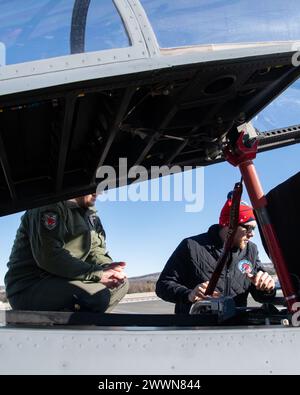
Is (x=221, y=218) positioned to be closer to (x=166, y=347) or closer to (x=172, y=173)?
(x=172, y=173)

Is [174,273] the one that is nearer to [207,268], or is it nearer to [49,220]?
[207,268]

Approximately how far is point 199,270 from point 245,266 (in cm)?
36

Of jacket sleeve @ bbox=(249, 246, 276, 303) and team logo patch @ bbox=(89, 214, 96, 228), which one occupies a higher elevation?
team logo patch @ bbox=(89, 214, 96, 228)

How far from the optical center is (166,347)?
73.7 inches

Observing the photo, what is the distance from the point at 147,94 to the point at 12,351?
1439mm

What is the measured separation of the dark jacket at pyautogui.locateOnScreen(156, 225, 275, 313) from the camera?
12.1 feet

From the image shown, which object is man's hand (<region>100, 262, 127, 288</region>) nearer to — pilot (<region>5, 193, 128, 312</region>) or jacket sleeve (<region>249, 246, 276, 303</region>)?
pilot (<region>5, 193, 128, 312</region>)

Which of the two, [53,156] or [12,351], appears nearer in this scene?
[12,351]

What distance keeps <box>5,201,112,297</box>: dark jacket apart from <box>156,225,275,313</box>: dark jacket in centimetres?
70

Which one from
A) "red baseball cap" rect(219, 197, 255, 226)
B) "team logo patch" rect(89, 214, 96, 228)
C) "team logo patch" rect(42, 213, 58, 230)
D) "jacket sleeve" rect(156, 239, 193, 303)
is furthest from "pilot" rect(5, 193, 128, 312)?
"red baseball cap" rect(219, 197, 255, 226)

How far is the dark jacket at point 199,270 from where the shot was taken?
3699 millimetres

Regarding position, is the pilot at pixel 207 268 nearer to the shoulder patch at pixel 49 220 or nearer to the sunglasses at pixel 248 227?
the sunglasses at pixel 248 227
